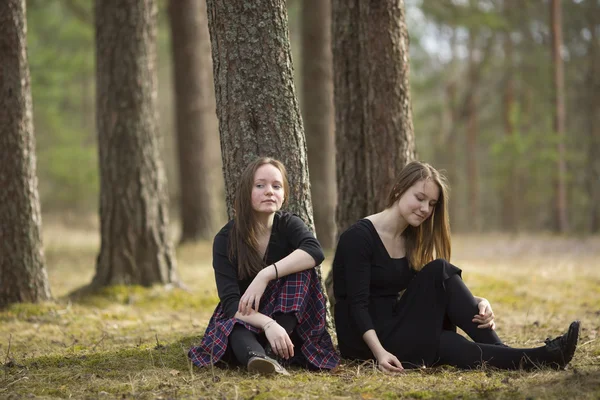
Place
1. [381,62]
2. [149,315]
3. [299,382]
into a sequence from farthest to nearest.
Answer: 1. [149,315]
2. [381,62]
3. [299,382]

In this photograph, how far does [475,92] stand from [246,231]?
18.9m

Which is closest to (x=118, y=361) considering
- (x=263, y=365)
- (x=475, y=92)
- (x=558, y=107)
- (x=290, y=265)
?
(x=263, y=365)

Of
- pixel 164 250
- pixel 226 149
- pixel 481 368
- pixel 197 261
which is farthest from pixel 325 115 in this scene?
pixel 481 368

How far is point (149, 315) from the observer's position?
6.36 metres

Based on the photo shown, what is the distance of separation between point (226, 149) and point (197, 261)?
6.43 metres

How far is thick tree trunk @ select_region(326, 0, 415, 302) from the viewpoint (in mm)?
5301

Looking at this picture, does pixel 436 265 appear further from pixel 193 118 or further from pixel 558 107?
pixel 558 107

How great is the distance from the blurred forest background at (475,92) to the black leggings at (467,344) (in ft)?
30.8

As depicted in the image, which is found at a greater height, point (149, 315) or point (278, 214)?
point (278, 214)

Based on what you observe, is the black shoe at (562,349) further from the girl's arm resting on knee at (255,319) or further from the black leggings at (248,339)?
the girl's arm resting on knee at (255,319)

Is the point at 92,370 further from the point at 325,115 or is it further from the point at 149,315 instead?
the point at 325,115

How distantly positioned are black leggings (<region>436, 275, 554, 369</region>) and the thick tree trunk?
1601mm

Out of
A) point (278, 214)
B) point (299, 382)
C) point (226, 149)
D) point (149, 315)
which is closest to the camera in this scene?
point (299, 382)

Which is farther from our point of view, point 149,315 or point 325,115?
point 325,115
